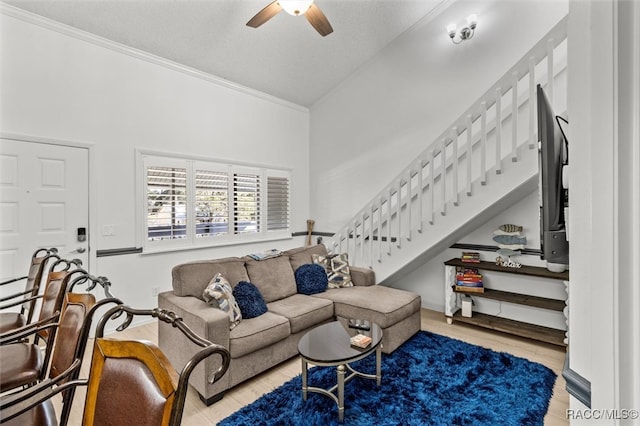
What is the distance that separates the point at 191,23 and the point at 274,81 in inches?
60.6

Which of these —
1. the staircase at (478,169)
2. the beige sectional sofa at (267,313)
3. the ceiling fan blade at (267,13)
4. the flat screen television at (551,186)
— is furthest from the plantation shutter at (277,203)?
the flat screen television at (551,186)

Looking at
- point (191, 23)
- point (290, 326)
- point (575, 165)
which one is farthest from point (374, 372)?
point (191, 23)

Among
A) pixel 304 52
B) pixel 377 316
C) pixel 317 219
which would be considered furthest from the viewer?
pixel 317 219

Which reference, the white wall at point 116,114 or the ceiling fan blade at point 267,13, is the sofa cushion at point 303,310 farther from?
the ceiling fan blade at point 267,13

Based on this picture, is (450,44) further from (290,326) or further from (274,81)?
(290,326)

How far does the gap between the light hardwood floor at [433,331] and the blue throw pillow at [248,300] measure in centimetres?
50

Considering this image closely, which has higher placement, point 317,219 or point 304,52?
point 304,52

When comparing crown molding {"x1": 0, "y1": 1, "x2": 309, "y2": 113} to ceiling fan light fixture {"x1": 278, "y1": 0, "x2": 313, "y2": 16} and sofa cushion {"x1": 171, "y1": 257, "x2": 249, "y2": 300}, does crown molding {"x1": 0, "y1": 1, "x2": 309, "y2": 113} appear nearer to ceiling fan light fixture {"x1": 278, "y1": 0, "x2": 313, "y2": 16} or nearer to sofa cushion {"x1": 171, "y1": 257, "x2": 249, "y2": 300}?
ceiling fan light fixture {"x1": 278, "y1": 0, "x2": 313, "y2": 16}

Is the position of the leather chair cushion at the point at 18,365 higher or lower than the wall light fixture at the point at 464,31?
lower

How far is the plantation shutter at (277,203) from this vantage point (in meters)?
5.20

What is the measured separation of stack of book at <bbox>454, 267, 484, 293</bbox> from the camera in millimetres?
3582

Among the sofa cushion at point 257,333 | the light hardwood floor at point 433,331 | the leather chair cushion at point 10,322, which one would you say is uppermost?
the leather chair cushion at point 10,322

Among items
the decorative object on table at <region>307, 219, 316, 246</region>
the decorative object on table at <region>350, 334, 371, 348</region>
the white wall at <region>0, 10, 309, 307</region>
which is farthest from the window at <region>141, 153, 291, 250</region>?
the decorative object on table at <region>350, 334, 371, 348</region>

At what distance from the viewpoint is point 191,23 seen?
352 cm
